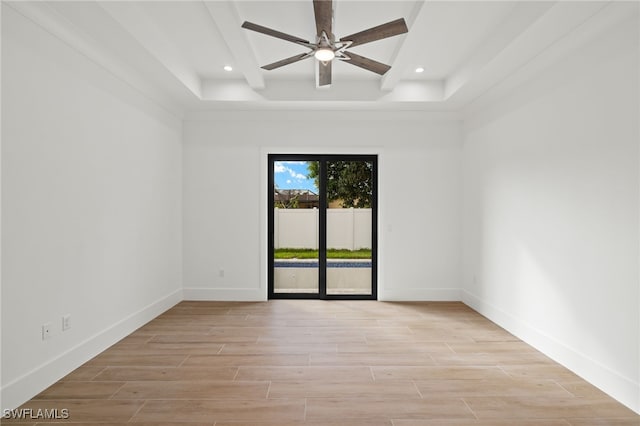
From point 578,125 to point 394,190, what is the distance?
2.47 meters

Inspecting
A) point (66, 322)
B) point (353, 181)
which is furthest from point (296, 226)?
point (66, 322)

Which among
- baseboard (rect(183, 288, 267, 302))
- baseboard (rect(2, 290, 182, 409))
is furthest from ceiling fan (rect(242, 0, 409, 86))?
baseboard (rect(183, 288, 267, 302))

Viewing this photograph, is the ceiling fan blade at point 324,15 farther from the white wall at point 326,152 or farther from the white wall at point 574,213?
the white wall at point 326,152

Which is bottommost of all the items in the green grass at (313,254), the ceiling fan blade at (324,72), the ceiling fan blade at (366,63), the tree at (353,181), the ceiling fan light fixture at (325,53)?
the green grass at (313,254)

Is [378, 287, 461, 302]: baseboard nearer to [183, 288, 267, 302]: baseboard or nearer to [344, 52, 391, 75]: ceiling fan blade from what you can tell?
[183, 288, 267, 302]: baseboard

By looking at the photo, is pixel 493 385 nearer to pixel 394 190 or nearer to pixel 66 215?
pixel 394 190

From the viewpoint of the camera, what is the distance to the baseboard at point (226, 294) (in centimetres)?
506

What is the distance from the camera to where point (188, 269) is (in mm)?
5078

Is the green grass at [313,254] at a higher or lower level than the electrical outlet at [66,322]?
higher

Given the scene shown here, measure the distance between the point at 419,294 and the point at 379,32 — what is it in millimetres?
3662

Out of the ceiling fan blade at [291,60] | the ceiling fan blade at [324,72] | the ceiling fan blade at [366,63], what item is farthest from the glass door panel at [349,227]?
the ceiling fan blade at [291,60]

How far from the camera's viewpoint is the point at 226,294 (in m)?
5.07

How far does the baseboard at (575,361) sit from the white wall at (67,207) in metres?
3.96

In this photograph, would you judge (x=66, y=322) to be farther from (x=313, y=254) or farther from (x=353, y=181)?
(x=353, y=181)
